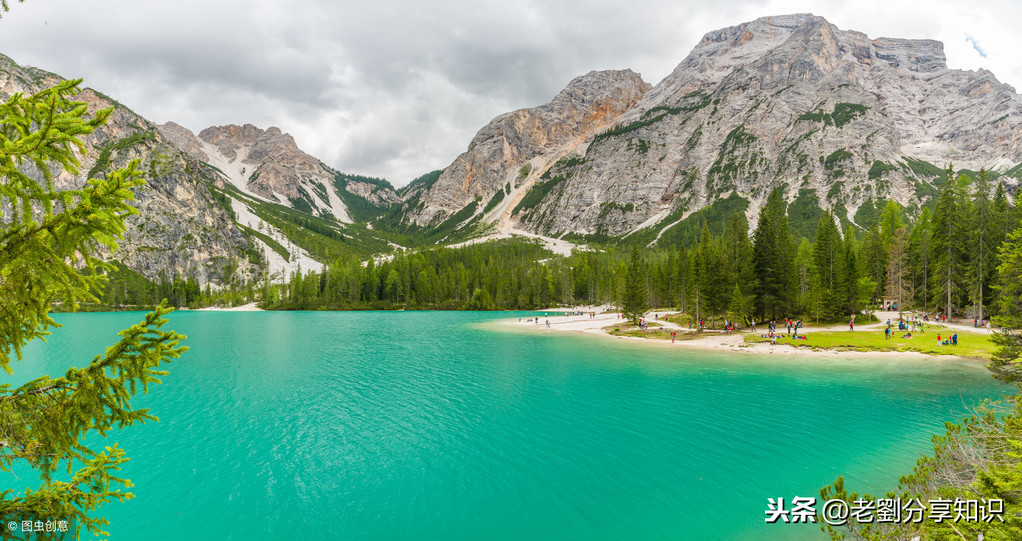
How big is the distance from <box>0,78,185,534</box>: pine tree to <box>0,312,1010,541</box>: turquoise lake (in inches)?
419

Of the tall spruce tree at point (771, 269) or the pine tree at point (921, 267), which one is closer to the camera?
the pine tree at point (921, 267)

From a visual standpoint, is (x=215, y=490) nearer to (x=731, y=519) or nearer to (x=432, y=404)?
(x=432, y=404)

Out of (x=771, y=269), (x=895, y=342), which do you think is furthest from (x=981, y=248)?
(x=771, y=269)

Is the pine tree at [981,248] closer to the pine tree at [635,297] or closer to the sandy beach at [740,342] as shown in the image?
the sandy beach at [740,342]

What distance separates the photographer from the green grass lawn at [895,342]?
41281 mm

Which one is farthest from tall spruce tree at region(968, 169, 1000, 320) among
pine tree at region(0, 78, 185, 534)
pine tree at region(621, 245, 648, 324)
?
pine tree at region(0, 78, 185, 534)

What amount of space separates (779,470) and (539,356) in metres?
32.4

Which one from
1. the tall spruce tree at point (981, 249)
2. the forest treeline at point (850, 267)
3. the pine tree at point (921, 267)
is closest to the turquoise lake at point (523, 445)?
the forest treeline at point (850, 267)

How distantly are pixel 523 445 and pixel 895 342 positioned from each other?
47.2 meters

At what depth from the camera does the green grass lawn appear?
41.3 meters

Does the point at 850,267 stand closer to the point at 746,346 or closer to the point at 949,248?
the point at 949,248

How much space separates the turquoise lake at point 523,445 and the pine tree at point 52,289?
34.9 feet

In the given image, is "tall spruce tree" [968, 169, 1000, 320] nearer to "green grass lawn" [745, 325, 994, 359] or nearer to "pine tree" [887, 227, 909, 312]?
"green grass lawn" [745, 325, 994, 359]

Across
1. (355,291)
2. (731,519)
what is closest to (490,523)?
(731,519)
